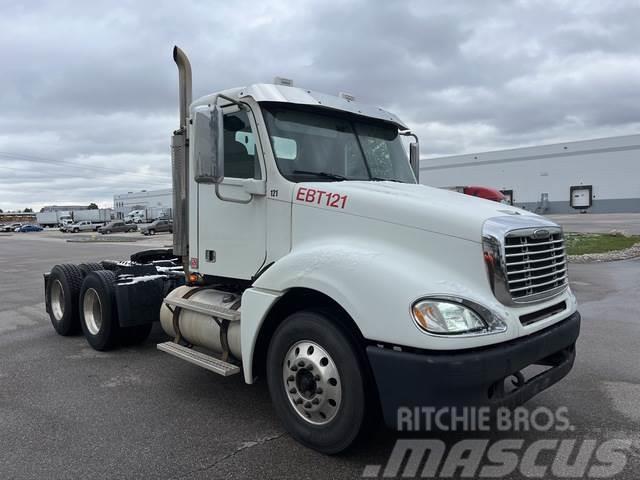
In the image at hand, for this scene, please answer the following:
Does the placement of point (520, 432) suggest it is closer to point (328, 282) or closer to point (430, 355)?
point (430, 355)

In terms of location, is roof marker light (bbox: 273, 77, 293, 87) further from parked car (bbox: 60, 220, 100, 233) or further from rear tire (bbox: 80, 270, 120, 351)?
parked car (bbox: 60, 220, 100, 233)

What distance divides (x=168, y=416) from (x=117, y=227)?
5708 centimetres

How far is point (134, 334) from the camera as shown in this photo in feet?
21.5

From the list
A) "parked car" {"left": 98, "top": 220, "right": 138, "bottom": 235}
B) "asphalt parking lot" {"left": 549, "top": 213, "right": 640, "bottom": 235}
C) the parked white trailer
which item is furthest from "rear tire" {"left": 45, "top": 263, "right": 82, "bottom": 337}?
the parked white trailer

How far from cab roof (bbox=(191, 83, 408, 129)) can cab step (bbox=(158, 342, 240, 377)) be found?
2.24 metres

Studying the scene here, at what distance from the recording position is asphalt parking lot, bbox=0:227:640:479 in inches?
141

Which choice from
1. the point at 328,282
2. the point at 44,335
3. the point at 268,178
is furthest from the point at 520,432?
the point at 44,335

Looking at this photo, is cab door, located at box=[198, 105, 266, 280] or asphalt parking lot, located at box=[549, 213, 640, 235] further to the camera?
asphalt parking lot, located at box=[549, 213, 640, 235]

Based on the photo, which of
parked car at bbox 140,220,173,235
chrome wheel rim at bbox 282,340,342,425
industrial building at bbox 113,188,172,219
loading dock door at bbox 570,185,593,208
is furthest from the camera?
industrial building at bbox 113,188,172,219

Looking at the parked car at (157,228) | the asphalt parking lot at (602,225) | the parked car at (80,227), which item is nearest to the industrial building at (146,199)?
the parked car at (80,227)

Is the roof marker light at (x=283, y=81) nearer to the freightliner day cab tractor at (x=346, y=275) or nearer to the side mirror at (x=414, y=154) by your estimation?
the freightliner day cab tractor at (x=346, y=275)

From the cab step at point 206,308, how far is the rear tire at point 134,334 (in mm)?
1370

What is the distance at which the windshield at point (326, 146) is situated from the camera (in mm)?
4285

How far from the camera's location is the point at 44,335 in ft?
24.6
